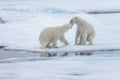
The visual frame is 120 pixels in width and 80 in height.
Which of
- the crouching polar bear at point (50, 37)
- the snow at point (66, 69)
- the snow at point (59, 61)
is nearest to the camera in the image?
the snow at point (66, 69)

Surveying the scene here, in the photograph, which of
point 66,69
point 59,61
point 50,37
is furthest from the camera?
point 50,37

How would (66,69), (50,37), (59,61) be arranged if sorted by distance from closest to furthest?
(66,69), (59,61), (50,37)

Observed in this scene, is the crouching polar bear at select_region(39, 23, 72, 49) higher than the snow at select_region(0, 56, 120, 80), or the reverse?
the crouching polar bear at select_region(39, 23, 72, 49)

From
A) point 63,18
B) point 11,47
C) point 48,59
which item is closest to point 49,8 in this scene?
point 63,18

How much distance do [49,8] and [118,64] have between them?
1094 cm

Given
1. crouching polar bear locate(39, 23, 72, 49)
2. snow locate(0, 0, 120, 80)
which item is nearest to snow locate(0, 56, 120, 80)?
snow locate(0, 0, 120, 80)

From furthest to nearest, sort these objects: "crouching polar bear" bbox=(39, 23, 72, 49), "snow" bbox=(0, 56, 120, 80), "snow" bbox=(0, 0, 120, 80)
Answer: "crouching polar bear" bbox=(39, 23, 72, 49)
"snow" bbox=(0, 0, 120, 80)
"snow" bbox=(0, 56, 120, 80)

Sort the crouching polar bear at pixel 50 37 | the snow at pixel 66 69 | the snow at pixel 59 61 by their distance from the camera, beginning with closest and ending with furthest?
the snow at pixel 66 69 → the snow at pixel 59 61 → the crouching polar bear at pixel 50 37

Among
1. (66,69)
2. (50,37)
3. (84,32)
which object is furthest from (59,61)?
(84,32)

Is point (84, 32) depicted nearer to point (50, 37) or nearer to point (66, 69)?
point (50, 37)

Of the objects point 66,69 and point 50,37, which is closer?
point 66,69

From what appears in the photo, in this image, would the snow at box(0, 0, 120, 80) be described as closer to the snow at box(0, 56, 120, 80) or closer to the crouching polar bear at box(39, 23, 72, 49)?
the snow at box(0, 56, 120, 80)

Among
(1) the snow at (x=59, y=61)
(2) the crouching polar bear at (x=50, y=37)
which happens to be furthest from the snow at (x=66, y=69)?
(2) the crouching polar bear at (x=50, y=37)

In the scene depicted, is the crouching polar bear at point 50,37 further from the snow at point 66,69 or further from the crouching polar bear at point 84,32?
the snow at point 66,69
